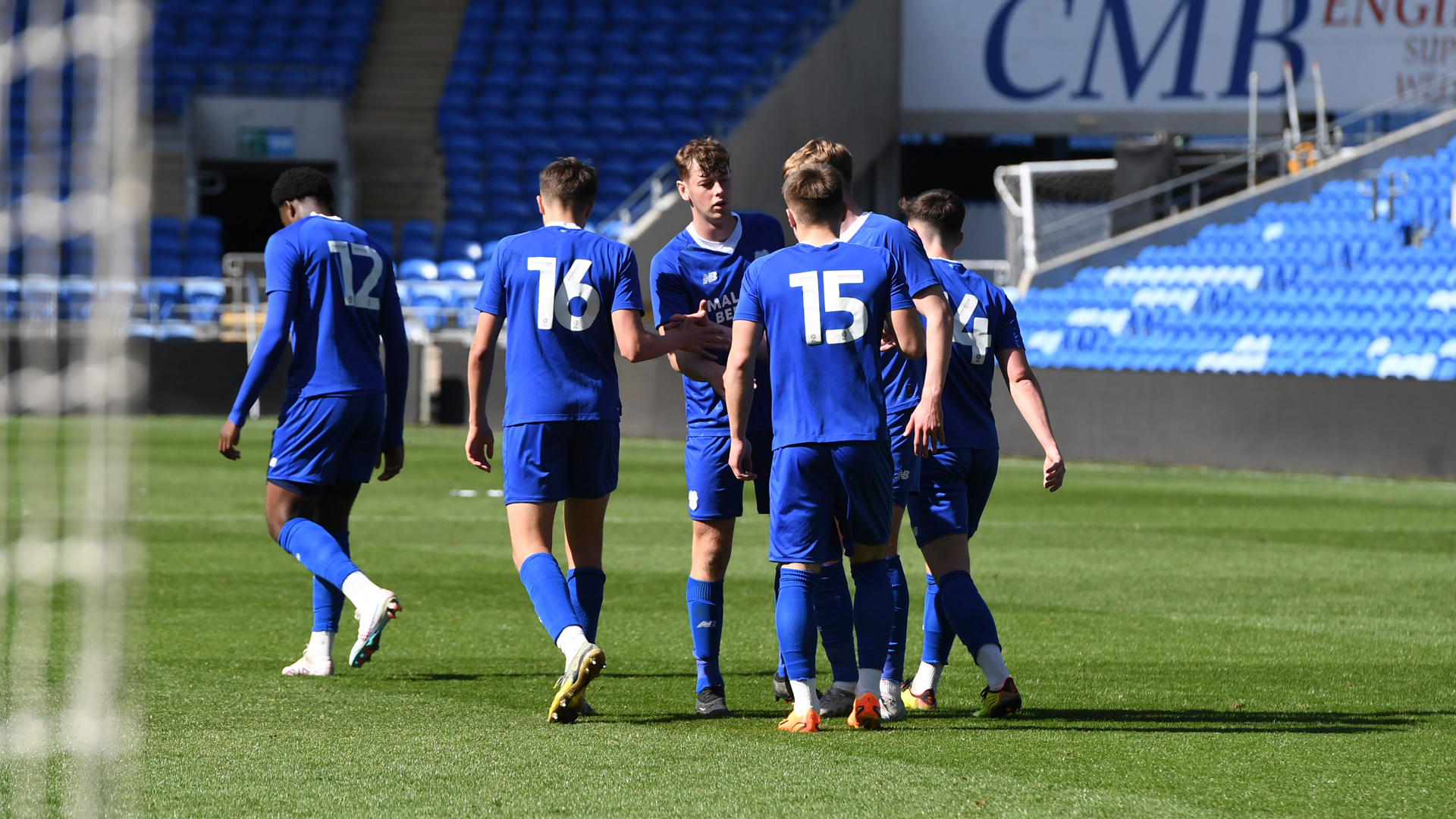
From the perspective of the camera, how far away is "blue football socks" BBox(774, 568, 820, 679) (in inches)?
193

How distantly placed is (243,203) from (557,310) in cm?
2688

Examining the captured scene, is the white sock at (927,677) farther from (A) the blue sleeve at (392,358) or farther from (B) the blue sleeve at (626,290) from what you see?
(A) the blue sleeve at (392,358)

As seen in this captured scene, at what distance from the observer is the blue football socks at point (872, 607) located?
498 centimetres

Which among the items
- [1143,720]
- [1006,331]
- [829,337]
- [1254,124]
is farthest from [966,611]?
[1254,124]

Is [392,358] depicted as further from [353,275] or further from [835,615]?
[835,615]

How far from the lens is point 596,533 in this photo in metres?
5.57

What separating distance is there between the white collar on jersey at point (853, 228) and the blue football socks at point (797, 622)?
107 centimetres

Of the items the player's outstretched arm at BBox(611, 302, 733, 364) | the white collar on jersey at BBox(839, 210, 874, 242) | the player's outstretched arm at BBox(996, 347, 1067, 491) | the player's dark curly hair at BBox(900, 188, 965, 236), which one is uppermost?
the player's dark curly hair at BBox(900, 188, 965, 236)

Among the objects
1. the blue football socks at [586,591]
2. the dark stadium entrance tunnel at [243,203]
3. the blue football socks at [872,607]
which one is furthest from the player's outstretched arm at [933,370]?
the dark stadium entrance tunnel at [243,203]

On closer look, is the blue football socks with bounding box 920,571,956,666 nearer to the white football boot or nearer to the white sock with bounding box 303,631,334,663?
the white football boot

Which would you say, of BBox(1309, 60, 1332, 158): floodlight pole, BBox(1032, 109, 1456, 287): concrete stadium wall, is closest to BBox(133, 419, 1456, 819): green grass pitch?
BBox(1032, 109, 1456, 287): concrete stadium wall

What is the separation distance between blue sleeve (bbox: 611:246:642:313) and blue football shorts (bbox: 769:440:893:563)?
29.3 inches

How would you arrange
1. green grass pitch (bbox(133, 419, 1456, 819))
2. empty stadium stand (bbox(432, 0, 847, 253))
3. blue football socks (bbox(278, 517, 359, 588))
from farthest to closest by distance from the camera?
empty stadium stand (bbox(432, 0, 847, 253)) < blue football socks (bbox(278, 517, 359, 588)) < green grass pitch (bbox(133, 419, 1456, 819))

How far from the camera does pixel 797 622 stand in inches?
193
